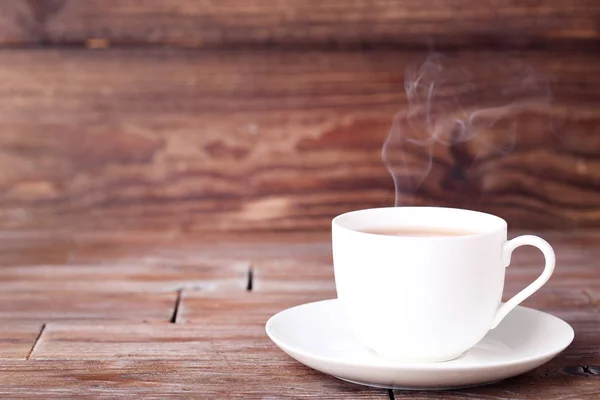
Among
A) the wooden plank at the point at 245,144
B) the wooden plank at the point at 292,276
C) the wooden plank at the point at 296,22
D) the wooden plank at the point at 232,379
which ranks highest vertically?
the wooden plank at the point at 296,22

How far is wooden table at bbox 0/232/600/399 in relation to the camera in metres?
0.62

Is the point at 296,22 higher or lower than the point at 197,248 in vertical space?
higher

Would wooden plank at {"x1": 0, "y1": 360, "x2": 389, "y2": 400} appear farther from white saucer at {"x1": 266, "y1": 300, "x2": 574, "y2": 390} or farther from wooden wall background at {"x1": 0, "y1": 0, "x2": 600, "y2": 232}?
wooden wall background at {"x1": 0, "y1": 0, "x2": 600, "y2": 232}

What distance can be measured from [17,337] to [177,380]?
Result: 21cm

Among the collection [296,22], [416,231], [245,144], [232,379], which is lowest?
[232,379]

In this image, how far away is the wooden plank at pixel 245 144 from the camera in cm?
121

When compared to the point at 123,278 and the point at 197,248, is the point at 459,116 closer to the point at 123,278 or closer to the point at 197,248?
the point at 197,248

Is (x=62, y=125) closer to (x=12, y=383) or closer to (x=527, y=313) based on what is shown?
(x=12, y=383)

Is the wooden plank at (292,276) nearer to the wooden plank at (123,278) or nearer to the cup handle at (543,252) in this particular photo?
the wooden plank at (123,278)

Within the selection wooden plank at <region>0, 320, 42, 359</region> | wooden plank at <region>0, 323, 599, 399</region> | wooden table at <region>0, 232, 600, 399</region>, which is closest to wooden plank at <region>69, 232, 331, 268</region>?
wooden table at <region>0, 232, 600, 399</region>

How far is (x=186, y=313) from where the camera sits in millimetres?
844

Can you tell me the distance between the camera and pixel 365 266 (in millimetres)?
619

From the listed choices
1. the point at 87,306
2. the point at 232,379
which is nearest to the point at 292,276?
the point at 87,306

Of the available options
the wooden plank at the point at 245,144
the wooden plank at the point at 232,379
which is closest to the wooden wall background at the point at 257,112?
the wooden plank at the point at 245,144
